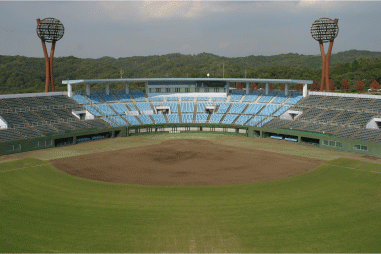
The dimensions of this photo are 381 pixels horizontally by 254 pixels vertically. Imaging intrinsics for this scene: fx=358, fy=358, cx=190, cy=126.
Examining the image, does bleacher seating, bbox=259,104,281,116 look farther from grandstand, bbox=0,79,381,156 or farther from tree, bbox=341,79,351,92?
tree, bbox=341,79,351,92

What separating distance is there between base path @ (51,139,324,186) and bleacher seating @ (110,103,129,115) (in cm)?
2108

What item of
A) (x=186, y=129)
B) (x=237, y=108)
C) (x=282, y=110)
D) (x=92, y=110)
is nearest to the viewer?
(x=282, y=110)

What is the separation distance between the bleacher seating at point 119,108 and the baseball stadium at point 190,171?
272mm

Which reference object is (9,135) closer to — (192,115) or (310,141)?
(192,115)

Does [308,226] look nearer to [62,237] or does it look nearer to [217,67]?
[62,237]

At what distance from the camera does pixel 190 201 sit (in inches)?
1452

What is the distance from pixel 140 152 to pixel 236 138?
23.0 metres

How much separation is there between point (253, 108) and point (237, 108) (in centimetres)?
411

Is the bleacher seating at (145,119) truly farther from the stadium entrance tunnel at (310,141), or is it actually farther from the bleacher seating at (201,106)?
the stadium entrance tunnel at (310,141)

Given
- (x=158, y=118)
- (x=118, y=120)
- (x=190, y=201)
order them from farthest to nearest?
(x=158, y=118) < (x=118, y=120) < (x=190, y=201)

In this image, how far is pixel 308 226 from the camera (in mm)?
30250

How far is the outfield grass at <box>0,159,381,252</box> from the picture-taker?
2712 centimetres

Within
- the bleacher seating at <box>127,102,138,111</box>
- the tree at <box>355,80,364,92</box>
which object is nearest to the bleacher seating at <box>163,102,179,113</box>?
the bleacher seating at <box>127,102,138,111</box>

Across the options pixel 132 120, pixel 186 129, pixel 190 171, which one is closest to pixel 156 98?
pixel 132 120
